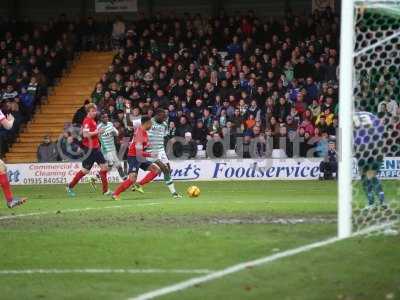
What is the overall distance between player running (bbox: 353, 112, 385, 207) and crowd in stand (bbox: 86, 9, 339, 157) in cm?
1294

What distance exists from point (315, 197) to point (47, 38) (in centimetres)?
2063

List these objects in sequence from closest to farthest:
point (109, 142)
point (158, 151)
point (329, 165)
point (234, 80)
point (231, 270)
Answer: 1. point (231, 270)
2. point (158, 151)
3. point (109, 142)
4. point (329, 165)
5. point (234, 80)

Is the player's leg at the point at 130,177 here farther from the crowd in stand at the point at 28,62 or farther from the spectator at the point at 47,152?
the crowd in stand at the point at 28,62

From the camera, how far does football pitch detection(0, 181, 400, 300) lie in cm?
818

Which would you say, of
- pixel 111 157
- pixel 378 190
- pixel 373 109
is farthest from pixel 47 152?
pixel 378 190

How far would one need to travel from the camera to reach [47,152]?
3073 cm

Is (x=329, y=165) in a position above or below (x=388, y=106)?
below

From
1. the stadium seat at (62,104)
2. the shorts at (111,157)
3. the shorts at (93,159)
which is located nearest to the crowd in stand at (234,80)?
the stadium seat at (62,104)

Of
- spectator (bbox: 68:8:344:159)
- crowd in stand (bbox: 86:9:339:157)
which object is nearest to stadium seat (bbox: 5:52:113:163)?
crowd in stand (bbox: 86:9:339:157)

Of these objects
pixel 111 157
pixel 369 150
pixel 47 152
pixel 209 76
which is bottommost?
pixel 47 152

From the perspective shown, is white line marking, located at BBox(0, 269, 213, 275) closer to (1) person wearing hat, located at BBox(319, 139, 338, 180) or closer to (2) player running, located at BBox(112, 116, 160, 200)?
(2) player running, located at BBox(112, 116, 160, 200)

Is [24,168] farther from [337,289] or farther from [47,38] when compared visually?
[337,289]

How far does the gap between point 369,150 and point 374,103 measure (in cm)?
441

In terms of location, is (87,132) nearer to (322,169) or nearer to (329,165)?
(322,169)
